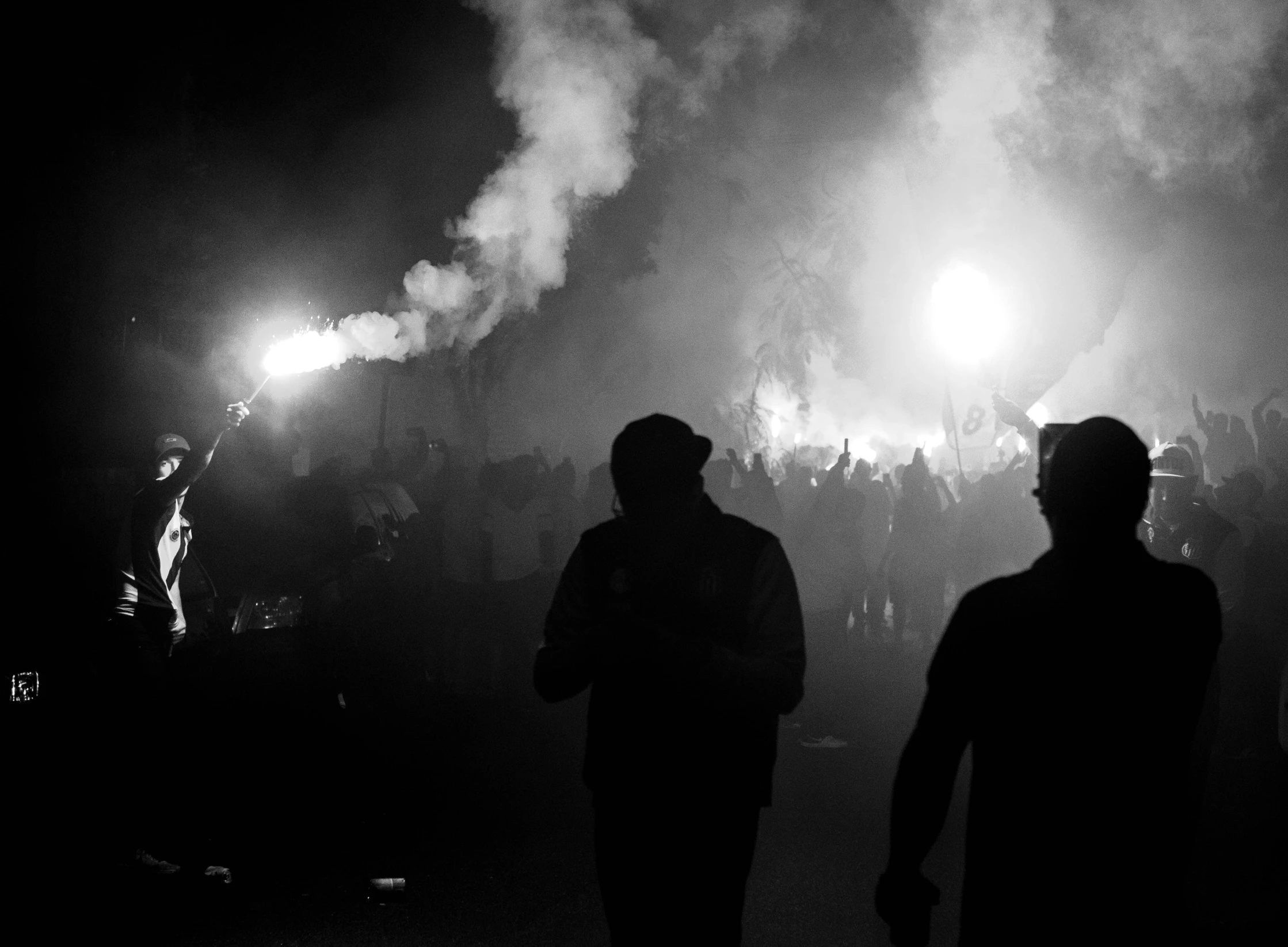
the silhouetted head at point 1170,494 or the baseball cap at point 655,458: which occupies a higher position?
the silhouetted head at point 1170,494

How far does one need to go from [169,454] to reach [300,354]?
69.5 inches

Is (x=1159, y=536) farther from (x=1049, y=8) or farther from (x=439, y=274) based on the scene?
(x=1049, y=8)

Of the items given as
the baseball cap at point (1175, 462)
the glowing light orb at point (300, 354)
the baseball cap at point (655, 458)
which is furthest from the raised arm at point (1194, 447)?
the baseball cap at point (655, 458)

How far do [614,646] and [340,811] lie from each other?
395 cm

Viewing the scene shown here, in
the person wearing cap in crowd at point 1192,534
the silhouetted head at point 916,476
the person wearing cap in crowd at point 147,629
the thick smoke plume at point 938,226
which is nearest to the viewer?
the person wearing cap in crowd at point 147,629

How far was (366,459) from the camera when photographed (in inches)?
742

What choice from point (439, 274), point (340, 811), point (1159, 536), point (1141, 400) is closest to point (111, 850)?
point (340, 811)

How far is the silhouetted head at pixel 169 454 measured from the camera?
590 centimetres

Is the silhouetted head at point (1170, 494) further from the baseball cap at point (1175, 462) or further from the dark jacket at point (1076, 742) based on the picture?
the dark jacket at point (1076, 742)

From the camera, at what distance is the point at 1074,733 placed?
206 cm

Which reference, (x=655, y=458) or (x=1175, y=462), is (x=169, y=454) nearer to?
(x=655, y=458)

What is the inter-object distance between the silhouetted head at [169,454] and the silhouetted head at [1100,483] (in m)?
5.24

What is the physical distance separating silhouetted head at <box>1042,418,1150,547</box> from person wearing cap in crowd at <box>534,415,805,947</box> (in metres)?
0.92

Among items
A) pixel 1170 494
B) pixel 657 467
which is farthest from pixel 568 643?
pixel 1170 494
